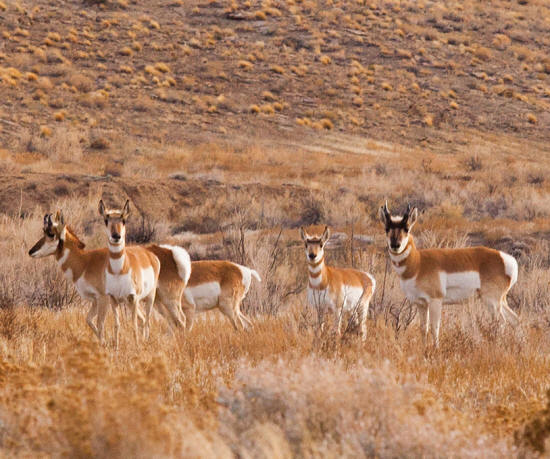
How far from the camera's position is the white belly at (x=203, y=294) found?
10.7 meters

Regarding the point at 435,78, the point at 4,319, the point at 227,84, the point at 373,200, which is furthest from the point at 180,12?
the point at 4,319

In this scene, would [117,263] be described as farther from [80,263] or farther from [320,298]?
[320,298]

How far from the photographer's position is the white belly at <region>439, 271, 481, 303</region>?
9.88 metres

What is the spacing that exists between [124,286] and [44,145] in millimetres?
28862

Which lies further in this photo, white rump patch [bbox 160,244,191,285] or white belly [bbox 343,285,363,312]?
white belly [bbox 343,285,363,312]

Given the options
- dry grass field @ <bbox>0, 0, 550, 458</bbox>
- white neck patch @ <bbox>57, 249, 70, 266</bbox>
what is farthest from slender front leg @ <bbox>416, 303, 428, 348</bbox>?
white neck patch @ <bbox>57, 249, 70, 266</bbox>

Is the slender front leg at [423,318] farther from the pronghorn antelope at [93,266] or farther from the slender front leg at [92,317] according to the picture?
the slender front leg at [92,317]

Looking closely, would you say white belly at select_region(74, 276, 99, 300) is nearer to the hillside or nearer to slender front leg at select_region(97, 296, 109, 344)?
slender front leg at select_region(97, 296, 109, 344)

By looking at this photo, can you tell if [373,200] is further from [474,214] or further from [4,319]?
[4,319]

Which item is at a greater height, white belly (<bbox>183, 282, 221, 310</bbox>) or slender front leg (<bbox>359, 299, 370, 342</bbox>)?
slender front leg (<bbox>359, 299, 370, 342</bbox>)

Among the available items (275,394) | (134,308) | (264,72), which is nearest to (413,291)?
(134,308)

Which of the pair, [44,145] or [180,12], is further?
[180,12]

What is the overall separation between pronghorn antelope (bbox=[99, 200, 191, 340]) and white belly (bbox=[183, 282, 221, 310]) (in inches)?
15.2

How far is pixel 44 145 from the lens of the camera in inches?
1428
